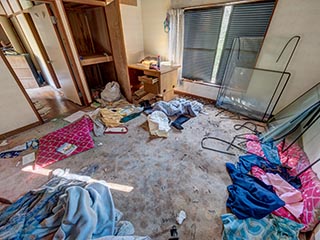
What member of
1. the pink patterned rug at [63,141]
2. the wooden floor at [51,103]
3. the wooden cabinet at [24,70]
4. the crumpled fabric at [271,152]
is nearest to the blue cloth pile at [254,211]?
the crumpled fabric at [271,152]

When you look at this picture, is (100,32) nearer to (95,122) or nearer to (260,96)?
(95,122)

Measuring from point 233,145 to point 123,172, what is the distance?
5.28 ft

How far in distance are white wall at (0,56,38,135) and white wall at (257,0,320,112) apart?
157 inches

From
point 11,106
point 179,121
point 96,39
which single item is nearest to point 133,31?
point 96,39

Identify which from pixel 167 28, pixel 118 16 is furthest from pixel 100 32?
pixel 167 28

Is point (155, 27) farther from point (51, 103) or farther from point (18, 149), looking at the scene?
point (18, 149)

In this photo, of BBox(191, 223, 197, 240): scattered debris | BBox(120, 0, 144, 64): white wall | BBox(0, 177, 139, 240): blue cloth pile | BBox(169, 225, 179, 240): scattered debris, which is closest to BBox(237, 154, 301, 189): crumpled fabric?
BBox(191, 223, 197, 240): scattered debris

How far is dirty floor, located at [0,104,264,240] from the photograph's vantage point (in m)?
1.30

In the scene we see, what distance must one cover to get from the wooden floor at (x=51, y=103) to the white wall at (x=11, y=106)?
366 millimetres

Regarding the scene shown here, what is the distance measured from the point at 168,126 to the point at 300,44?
2.28 m

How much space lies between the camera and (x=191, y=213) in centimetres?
135

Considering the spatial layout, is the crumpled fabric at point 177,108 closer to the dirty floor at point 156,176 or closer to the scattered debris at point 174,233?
the dirty floor at point 156,176

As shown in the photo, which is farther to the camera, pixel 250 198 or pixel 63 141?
pixel 63 141

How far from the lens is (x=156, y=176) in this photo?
5.56 ft
